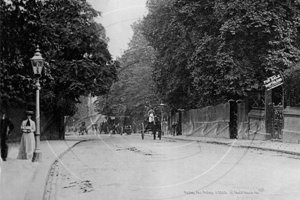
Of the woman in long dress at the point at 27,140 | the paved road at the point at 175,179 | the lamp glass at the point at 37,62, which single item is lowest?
the paved road at the point at 175,179

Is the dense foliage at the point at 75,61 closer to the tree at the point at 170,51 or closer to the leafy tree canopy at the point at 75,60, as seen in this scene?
the leafy tree canopy at the point at 75,60

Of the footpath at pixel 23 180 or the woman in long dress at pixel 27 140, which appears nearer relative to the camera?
the footpath at pixel 23 180

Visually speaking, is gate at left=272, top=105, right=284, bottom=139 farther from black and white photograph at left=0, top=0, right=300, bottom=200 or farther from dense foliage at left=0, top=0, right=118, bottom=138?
dense foliage at left=0, top=0, right=118, bottom=138

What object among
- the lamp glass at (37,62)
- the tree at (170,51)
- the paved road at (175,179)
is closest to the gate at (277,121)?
the tree at (170,51)

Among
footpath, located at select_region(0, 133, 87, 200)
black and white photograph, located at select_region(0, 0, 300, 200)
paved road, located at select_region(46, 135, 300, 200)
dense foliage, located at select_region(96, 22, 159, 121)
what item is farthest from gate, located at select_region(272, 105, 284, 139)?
dense foliage, located at select_region(96, 22, 159, 121)

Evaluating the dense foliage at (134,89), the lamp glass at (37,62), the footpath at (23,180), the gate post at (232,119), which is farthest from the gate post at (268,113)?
the dense foliage at (134,89)

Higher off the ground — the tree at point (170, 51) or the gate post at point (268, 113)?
the tree at point (170, 51)

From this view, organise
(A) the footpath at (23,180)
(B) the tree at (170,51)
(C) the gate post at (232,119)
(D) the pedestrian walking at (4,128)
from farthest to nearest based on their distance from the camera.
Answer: (B) the tree at (170,51) → (C) the gate post at (232,119) → (D) the pedestrian walking at (4,128) → (A) the footpath at (23,180)

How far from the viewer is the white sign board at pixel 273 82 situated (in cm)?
2357

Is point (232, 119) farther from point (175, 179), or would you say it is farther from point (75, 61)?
point (175, 179)

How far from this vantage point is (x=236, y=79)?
25.4m

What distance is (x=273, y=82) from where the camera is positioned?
23812mm

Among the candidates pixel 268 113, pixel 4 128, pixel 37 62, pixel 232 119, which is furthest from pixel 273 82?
pixel 4 128

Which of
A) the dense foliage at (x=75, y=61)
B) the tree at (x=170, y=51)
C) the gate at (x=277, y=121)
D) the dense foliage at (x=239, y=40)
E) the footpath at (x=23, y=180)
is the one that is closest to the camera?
the footpath at (x=23, y=180)
